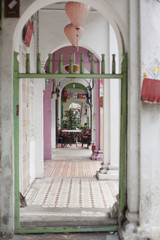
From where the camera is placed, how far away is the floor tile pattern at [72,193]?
4.80 meters

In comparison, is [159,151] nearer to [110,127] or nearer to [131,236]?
[131,236]

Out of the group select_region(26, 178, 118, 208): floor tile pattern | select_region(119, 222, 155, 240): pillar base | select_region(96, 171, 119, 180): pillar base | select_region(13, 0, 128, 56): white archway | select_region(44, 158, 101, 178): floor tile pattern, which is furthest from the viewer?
select_region(44, 158, 101, 178): floor tile pattern

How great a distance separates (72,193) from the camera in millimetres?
5500

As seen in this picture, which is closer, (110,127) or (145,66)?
(145,66)

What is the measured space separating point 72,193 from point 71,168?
2760mm

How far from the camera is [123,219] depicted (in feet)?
11.2

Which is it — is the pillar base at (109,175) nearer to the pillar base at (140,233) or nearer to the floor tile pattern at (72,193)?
the floor tile pattern at (72,193)

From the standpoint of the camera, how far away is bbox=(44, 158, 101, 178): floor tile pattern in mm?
7371

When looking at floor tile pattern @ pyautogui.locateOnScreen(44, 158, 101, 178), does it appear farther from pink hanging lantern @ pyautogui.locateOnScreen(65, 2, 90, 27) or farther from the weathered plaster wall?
pink hanging lantern @ pyautogui.locateOnScreen(65, 2, 90, 27)

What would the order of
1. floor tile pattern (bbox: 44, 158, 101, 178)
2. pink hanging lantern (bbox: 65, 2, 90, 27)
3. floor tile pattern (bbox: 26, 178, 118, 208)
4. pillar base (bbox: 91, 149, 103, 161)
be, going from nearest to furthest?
floor tile pattern (bbox: 26, 178, 118, 208) → pink hanging lantern (bbox: 65, 2, 90, 27) → floor tile pattern (bbox: 44, 158, 101, 178) → pillar base (bbox: 91, 149, 103, 161)

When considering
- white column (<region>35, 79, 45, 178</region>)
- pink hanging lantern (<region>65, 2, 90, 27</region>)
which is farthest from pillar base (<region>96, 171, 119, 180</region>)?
pink hanging lantern (<region>65, 2, 90, 27</region>)

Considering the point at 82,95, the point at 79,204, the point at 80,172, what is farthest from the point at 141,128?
the point at 82,95

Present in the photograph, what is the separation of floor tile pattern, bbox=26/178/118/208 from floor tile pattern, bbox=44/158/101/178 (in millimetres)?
599

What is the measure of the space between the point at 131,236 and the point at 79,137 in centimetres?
1398
